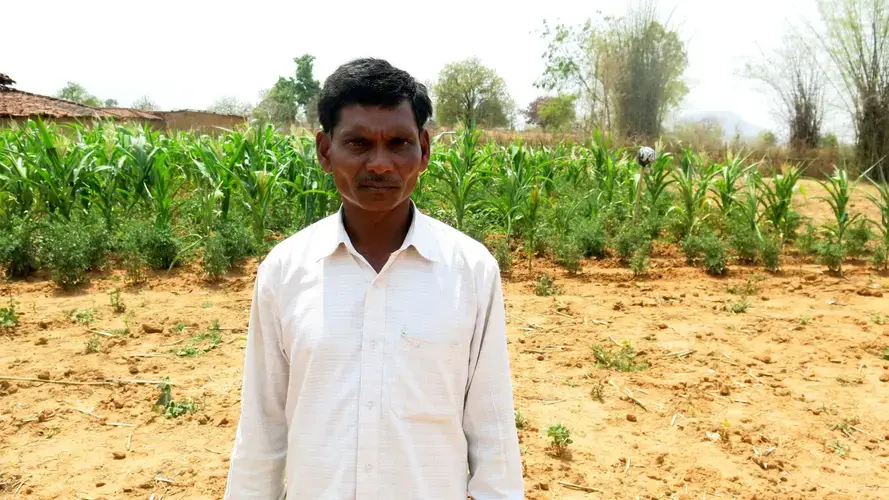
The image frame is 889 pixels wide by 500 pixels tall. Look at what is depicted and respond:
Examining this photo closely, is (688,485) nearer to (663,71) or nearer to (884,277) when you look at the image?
(884,277)

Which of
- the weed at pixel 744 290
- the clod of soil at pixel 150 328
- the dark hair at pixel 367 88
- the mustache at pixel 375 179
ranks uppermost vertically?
the dark hair at pixel 367 88

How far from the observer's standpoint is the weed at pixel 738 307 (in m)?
4.65

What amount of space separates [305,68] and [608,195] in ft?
111

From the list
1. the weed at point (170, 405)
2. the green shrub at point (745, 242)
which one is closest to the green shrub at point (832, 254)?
the green shrub at point (745, 242)

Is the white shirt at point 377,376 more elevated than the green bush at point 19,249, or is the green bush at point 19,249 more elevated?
the white shirt at point 377,376

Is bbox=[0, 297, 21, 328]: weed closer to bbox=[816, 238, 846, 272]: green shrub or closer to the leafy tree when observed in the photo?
bbox=[816, 238, 846, 272]: green shrub

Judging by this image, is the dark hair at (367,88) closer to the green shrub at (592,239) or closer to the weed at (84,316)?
the weed at (84,316)

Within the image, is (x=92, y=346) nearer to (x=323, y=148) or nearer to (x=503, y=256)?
(x=323, y=148)

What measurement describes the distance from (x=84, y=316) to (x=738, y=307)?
4713 millimetres

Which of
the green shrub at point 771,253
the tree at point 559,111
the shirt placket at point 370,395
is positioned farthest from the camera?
the tree at point 559,111

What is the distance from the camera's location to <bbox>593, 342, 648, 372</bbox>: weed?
3.62 m

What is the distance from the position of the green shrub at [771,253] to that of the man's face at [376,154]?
5718 millimetres

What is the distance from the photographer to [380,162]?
1.14 meters

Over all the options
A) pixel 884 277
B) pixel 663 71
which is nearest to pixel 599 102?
pixel 663 71
